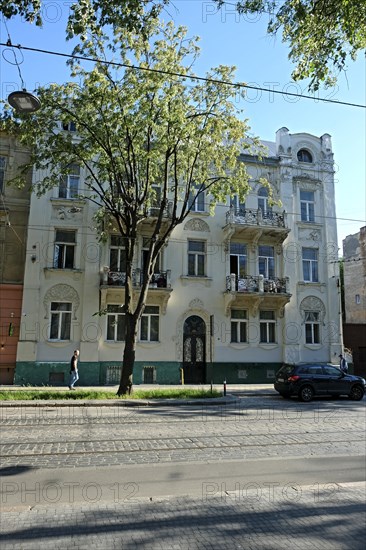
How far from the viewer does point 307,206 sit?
26766 millimetres

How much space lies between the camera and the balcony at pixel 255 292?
2344 cm

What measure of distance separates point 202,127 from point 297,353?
14.0 metres

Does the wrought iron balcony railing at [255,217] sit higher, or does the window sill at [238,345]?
the wrought iron balcony railing at [255,217]

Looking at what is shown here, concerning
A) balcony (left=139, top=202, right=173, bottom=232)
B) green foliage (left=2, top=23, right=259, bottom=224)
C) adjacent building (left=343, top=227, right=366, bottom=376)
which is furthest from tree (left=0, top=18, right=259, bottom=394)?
adjacent building (left=343, top=227, right=366, bottom=376)

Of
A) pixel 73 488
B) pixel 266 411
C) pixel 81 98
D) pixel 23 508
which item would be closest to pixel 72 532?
pixel 23 508

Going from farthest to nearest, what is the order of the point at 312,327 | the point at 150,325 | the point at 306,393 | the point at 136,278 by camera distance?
1. the point at 312,327
2. the point at 150,325
3. the point at 136,278
4. the point at 306,393

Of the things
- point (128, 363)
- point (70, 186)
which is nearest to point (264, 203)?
point (70, 186)

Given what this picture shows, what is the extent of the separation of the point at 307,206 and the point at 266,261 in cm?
462

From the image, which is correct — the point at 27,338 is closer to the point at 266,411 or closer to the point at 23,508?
the point at 266,411

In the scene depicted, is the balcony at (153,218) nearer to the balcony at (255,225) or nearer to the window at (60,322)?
the balcony at (255,225)

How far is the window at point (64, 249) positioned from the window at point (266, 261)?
34.2ft

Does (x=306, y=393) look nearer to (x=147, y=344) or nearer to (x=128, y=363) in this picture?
(x=128, y=363)

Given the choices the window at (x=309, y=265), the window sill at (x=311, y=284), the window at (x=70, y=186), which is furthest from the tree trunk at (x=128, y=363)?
the window at (x=309, y=265)

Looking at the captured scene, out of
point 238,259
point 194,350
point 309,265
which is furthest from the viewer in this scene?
point 309,265
